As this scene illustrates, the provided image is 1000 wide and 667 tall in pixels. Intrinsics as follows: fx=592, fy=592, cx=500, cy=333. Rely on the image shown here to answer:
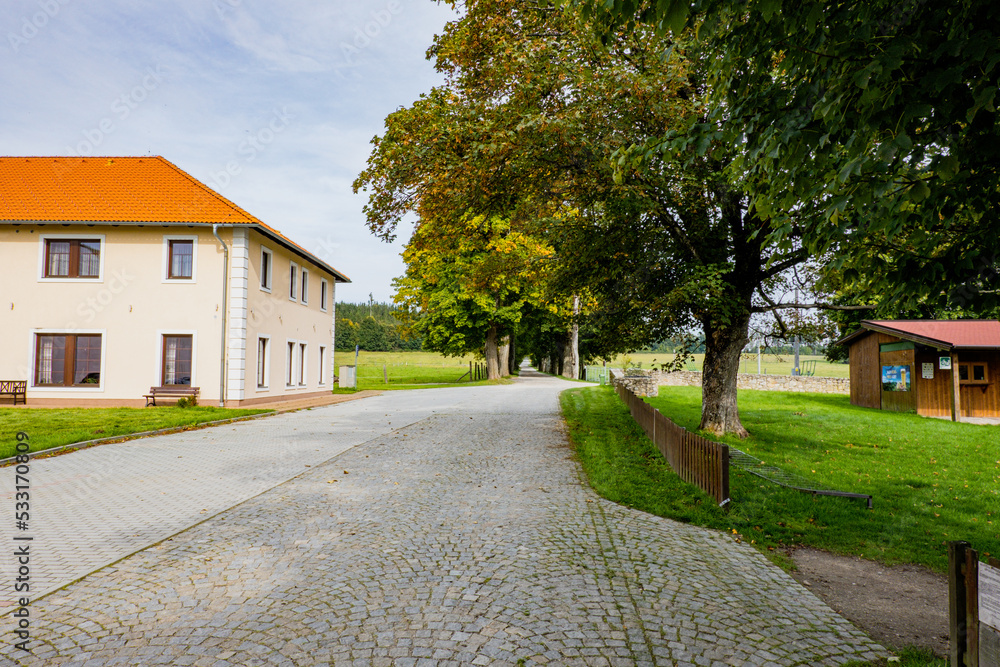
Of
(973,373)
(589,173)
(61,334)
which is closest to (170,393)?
(61,334)

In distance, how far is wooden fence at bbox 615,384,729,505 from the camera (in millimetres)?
7008

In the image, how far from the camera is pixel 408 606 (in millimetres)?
4133

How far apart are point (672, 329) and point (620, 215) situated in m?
3.75

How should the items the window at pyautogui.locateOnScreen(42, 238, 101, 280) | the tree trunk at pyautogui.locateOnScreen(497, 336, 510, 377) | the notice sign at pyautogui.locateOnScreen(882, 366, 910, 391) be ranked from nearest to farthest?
the window at pyautogui.locateOnScreen(42, 238, 101, 280), the notice sign at pyautogui.locateOnScreen(882, 366, 910, 391), the tree trunk at pyautogui.locateOnScreen(497, 336, 510, 377)

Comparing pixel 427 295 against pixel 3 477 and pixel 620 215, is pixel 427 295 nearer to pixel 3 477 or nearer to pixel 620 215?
pixel 620 215

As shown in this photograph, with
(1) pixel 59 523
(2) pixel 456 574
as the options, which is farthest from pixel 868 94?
(1) pixel 59 523

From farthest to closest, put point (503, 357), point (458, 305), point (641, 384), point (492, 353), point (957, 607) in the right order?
point (503, 357) → point (492, 353) → point (458, 305) → point (641, 384) → point (957, 607)

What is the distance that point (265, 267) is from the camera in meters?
21.5

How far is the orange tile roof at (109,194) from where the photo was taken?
63.2ft

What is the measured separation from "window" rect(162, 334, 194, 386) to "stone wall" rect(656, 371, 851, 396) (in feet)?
75.5

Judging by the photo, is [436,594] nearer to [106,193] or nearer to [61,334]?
[61,334]

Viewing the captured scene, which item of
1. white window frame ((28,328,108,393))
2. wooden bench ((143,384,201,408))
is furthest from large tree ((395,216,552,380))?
white window frame ((28,328,108,393))

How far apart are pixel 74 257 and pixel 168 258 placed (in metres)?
3.14

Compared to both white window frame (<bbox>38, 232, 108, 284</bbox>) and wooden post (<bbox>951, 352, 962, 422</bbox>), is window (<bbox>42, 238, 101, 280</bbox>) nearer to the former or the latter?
white window frame (<bbox>38, 232, 108, 284</bbox>)
